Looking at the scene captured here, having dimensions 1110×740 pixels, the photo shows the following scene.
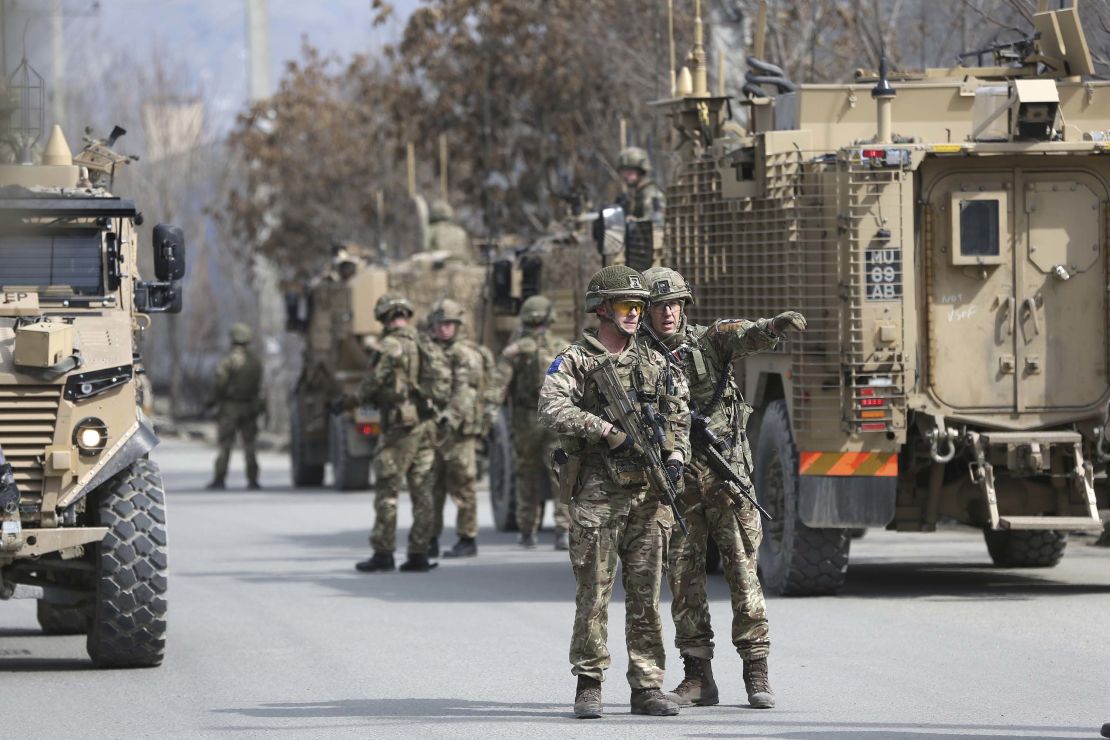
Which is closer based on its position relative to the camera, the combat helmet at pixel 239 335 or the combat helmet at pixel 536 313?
the combat helmet at pixel 536 313

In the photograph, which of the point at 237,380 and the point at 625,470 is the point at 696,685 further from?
the point at 237,380

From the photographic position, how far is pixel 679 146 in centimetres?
1530

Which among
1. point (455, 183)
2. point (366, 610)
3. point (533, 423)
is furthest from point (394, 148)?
point (366, 610)

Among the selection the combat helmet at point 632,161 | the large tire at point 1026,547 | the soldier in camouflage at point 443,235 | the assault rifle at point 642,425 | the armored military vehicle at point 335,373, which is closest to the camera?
the assault rifle at point 642,425

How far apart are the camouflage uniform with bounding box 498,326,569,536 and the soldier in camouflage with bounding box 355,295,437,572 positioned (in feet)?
4.60

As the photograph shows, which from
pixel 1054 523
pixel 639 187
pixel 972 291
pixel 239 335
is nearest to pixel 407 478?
pixel 639 187

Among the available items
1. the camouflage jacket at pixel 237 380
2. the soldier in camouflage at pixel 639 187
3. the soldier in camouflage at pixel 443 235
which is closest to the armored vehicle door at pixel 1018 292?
the soldier in camouflage at pixel 639 187

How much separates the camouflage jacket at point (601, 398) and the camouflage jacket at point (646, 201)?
7.75 meters

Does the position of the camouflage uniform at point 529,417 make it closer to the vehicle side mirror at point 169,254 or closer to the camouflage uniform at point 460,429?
the camouflage uniform at point 460,429

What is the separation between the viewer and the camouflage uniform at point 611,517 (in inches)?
342

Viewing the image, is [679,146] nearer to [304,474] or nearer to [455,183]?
[304,474]

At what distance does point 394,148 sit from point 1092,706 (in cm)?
2712

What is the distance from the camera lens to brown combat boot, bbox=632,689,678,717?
877 centimetres

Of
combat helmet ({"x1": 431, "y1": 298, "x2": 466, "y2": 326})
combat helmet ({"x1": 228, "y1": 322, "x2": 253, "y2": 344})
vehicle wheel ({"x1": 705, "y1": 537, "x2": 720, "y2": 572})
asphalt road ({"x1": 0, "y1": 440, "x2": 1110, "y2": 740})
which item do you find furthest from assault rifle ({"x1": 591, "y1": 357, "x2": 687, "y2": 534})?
combat helmet ({"x1": 228, "y1": 322, "x2": 253, "y2": 344})
